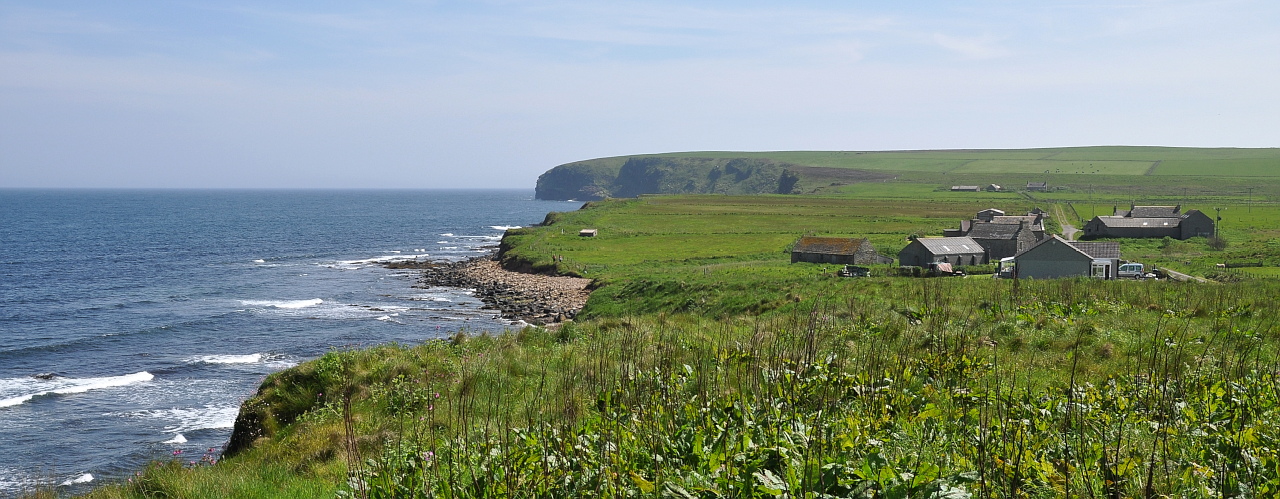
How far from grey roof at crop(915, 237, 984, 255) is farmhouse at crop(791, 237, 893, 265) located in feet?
17.3

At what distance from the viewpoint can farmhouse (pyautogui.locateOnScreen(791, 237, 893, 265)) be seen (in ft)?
225

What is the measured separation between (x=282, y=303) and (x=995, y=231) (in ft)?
207

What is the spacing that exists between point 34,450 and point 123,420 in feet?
11.1

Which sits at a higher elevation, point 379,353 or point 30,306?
point 379,353

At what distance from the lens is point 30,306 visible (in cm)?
5634

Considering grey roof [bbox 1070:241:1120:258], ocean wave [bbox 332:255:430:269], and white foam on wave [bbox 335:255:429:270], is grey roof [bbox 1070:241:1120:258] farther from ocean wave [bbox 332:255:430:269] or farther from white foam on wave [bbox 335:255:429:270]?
ocean wave [bbox 332:255:430:269]

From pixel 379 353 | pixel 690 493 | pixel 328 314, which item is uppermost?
pixel 690 493

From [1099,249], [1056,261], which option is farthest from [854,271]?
[1099,249]

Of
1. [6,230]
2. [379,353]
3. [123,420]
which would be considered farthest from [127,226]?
[379,353]

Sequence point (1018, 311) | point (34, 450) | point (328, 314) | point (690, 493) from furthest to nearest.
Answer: point (328, 314)
point (34, 450)
point (1018, 311)
point (690, 493)

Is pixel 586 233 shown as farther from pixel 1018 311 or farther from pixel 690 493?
pixel 690 493

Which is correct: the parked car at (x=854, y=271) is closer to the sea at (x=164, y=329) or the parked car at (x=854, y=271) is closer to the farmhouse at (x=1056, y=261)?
the farmhouse at (x=1056, y=261)

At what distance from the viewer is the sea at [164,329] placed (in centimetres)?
2630

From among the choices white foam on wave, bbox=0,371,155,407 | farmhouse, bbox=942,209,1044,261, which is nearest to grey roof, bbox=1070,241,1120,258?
farmhouse, bbox=942,209,1044,261
